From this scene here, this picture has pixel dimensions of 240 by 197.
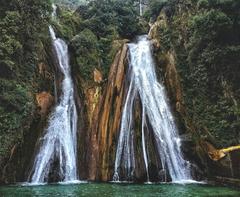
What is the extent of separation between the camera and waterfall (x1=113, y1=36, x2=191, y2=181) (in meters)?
21.0

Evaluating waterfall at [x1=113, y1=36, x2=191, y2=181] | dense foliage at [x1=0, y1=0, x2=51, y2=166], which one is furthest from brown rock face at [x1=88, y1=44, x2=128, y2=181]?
dense foliage at [x1=0, y1=0, x2=51, y2=166]

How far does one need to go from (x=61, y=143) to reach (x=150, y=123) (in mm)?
5406

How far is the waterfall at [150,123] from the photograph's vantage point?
21031mm

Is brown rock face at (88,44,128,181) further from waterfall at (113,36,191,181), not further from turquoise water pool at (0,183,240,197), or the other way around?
turquoise water pool at (0,183,240,197)

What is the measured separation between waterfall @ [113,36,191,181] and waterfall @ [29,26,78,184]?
9.08 ft

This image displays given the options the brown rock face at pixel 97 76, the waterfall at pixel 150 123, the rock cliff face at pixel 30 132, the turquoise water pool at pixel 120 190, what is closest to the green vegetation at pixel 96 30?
the brown rock face at pixel 97 76

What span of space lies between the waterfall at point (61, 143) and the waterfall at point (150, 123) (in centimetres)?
277

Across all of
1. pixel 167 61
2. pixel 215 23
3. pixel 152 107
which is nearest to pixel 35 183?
pixel 152 107

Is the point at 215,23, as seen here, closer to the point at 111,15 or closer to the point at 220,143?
the point at 220,143

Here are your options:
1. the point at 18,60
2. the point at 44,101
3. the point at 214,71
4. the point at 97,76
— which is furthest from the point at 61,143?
the point at 214,71

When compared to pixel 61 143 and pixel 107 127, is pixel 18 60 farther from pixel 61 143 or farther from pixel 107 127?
pixel 107 127

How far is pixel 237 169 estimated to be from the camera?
19547mm

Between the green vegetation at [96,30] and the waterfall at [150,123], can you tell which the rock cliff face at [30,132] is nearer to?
the green vegetation at [96,30]

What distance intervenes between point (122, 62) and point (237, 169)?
10513mm
